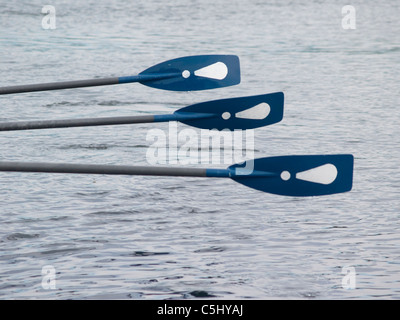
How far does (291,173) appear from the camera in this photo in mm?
5051

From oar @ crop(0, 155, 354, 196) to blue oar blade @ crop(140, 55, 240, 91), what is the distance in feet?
8.57

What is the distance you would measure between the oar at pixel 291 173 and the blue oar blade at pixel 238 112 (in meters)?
1.44

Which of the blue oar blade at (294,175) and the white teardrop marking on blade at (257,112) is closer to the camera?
the blue oar blade at (294,175)

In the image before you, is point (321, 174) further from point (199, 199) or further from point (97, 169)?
point (199, 199)

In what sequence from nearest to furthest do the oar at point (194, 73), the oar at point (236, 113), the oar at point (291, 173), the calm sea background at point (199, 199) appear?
the calm sea background at point (199, 199) < the oar at point (291, 173) < the oar at point (236, 113) < the oar at point (194, 73)

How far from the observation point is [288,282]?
15.3ft

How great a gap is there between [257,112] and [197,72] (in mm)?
1205

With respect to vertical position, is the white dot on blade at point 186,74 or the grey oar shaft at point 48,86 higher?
the white dot on blade at point 186,74

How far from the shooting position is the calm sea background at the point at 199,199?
4715 mm

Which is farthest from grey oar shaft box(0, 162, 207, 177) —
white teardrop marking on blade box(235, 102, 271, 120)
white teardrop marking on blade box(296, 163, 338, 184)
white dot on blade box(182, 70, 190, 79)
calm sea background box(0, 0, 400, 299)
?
white dot on blade box(182, 70, 190, 79)

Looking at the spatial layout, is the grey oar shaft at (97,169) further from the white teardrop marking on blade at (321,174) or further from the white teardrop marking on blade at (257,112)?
the white teardrop marking on blade at (257,112)

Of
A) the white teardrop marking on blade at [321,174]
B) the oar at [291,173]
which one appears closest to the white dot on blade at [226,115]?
the oar at [291,173]
